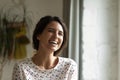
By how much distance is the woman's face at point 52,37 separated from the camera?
54.8 inches

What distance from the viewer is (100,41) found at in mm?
2143

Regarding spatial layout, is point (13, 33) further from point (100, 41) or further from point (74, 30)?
point (100, 41)

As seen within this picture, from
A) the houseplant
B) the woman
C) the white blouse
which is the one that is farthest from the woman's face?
the houseplant

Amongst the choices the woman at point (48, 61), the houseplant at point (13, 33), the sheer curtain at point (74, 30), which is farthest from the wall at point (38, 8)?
the woman at point (48, 61)

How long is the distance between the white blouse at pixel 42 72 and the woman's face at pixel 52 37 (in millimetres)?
142

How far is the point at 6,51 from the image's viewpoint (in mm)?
2441

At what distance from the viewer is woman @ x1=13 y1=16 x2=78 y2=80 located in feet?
4.63

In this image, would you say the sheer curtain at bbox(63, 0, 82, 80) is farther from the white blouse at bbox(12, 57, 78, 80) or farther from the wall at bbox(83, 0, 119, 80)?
the white blouse at bbox(12, 57, 78, 80)

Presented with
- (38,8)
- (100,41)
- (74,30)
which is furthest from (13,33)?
(100,41)

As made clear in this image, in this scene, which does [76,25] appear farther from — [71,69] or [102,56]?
[71,69]

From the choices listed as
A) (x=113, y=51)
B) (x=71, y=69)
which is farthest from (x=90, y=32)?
(x=71, y=69)

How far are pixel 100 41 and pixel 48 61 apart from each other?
0.80 meters

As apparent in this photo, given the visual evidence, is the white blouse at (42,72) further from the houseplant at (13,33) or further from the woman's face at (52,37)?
the houseplant at (13,33)

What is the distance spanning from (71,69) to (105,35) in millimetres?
769
